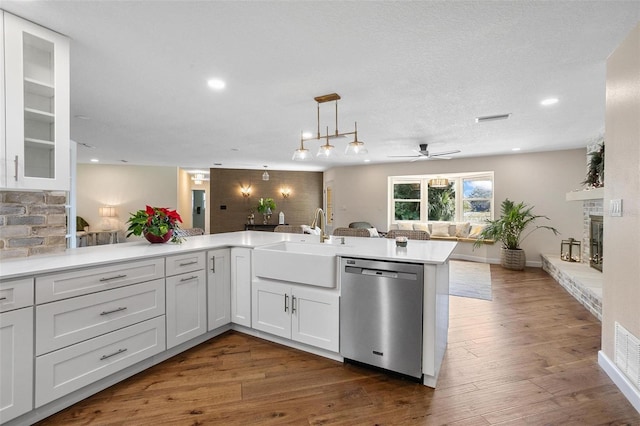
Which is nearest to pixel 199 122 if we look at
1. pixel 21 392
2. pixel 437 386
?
pixel 21 392

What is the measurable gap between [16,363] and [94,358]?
1.31 feet

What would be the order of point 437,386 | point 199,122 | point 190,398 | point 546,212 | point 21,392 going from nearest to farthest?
point 21,392 → point 190,398 → point 437,386 → point 199,122 → point 546,212

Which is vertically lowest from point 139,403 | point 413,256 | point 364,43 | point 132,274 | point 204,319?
point 139,403

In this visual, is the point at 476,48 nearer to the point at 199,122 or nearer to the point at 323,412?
the point at 323,412

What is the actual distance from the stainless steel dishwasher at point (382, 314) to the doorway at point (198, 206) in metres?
11.2

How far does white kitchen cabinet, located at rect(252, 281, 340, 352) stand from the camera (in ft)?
7.70

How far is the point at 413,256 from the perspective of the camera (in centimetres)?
212

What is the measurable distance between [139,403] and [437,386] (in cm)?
198

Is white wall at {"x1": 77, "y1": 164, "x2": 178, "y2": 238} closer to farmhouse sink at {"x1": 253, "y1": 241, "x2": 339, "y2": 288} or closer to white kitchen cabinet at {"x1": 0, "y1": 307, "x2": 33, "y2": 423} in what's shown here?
farmhouse sink at {"x1": 253, "y1": 241, "x2": 339, "y2": 288}

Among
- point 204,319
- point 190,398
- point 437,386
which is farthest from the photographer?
point 204,319

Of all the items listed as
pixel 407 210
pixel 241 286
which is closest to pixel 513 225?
pixel 407 210

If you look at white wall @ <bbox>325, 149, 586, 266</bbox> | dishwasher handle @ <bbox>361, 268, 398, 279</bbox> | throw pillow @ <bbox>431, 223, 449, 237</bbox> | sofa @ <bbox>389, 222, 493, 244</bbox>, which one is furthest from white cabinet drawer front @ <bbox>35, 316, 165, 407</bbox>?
white wall @ <bbox>325, 149, 586, 266</bbox>

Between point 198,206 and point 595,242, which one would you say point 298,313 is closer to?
point 595,242

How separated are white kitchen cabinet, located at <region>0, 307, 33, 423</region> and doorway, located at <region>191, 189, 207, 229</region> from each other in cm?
1112
